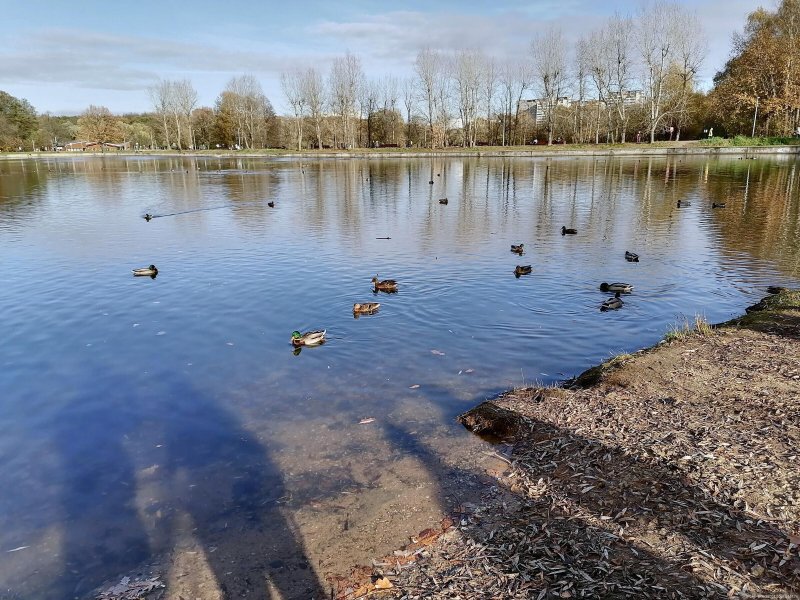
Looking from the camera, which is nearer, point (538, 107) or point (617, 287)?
point (617, 287)

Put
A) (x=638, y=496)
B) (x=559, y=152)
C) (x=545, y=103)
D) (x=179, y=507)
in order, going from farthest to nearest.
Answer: (x=545, y=103) < (x=559, y=152) < (x=179, y=507) < (x=638, y=496)

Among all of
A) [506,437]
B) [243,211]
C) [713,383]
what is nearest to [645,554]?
[506,437]

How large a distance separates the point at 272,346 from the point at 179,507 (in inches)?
201

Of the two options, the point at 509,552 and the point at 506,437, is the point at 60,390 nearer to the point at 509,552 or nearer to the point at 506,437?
the point at 506,437

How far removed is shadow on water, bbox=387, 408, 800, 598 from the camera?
424cm

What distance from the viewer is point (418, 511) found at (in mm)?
5746

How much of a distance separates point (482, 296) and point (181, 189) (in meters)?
35.5

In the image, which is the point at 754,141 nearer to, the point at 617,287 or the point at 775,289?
the point at 775,289

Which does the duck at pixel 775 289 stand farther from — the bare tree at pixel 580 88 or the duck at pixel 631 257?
the bare tree at pixel 580 88

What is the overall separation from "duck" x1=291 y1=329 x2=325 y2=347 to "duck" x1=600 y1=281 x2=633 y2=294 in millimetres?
7493

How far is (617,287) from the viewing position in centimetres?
1375

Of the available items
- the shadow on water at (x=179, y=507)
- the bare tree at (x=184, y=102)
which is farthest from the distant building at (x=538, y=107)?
the shadow on water at (x=179, y=507)

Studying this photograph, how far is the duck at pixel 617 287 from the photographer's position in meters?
13.8

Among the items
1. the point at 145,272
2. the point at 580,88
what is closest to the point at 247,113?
the point at 580,88
